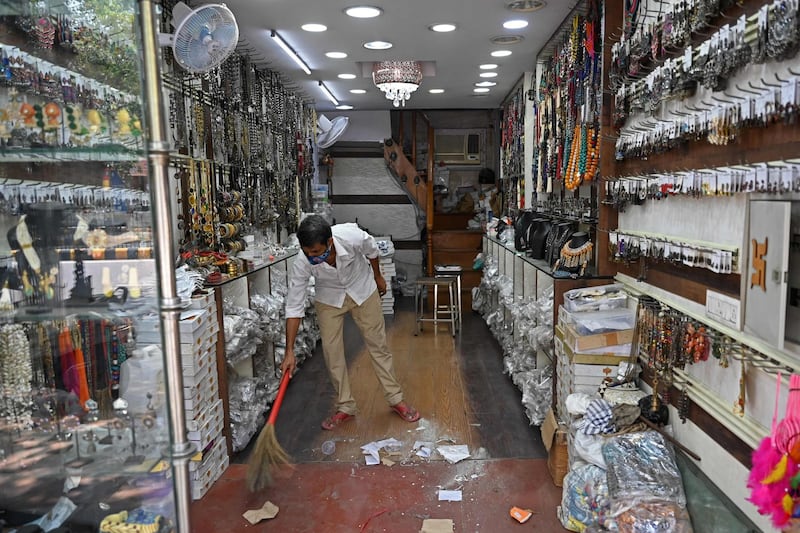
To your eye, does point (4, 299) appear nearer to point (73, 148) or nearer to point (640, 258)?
point (73, 148)

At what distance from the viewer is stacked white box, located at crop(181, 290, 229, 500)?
3109 mm

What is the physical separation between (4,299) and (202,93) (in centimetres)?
302

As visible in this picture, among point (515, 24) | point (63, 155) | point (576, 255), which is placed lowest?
point (576, 255)

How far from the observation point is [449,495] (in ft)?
10.5

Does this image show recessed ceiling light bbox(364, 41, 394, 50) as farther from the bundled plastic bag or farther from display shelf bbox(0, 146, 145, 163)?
display shelf bbox(0, 146, 145, 163)

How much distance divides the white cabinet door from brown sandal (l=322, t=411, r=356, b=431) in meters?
2.86

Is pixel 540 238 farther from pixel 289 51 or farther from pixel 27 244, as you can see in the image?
pixel 27 244

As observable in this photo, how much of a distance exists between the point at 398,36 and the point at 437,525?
12.0ft

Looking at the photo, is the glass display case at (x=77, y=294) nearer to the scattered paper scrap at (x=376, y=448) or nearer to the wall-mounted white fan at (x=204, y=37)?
the wall-mounted white fan at (x=204, y=37)

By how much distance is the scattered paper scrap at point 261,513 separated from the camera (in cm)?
301

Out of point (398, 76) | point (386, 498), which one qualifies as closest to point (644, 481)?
point (386, 498)

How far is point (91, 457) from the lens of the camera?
4.80 feet

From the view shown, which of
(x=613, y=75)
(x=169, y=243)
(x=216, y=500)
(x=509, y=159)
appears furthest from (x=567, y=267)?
(x=509, y=159)

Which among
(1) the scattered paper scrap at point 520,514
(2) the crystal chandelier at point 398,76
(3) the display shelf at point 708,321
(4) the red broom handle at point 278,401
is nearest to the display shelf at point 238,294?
(4) the red broom handle at point 278,401
